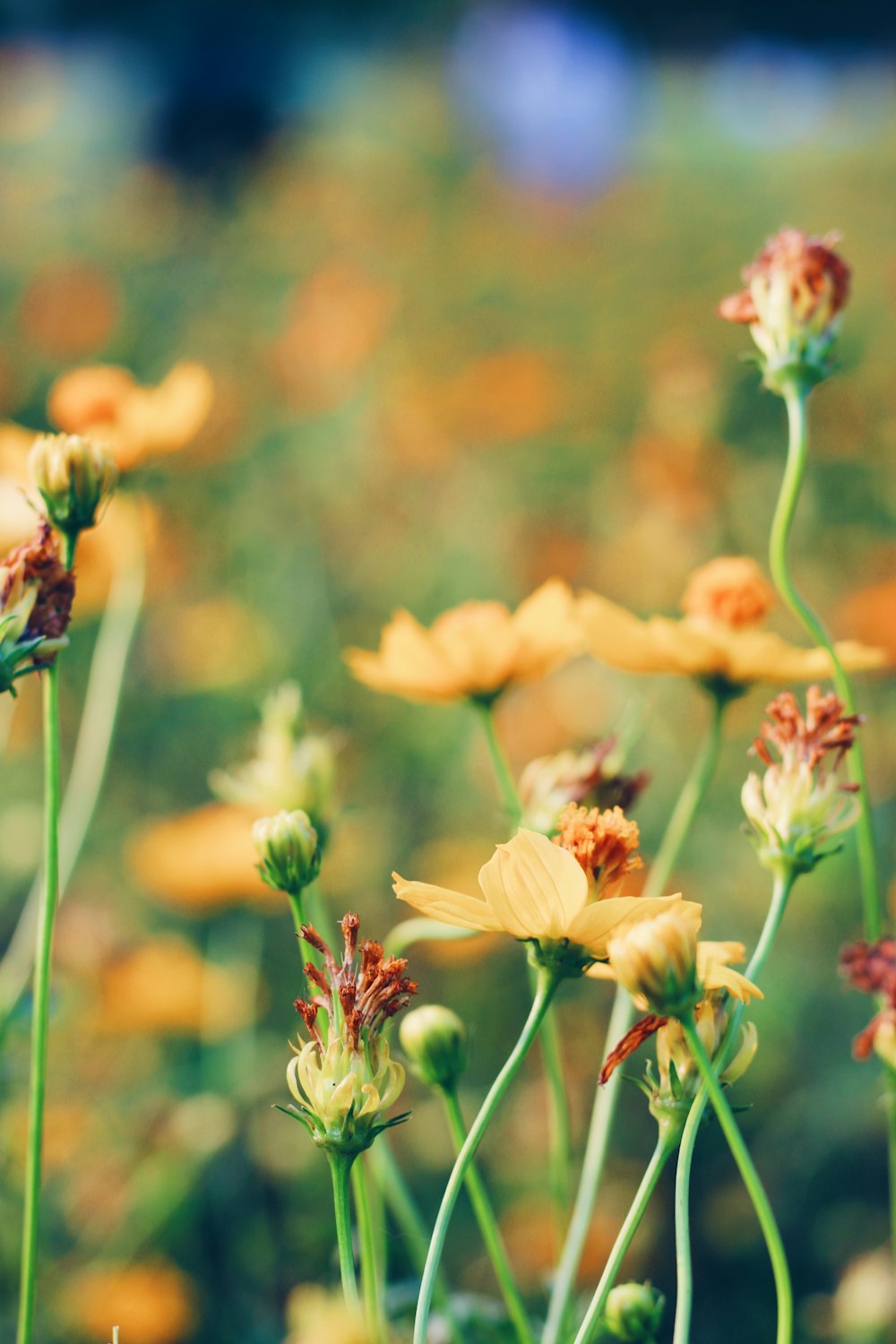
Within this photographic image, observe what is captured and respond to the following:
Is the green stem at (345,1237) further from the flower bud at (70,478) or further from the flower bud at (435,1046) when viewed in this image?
the flower bud at (70,478)

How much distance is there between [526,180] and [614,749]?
133 inches

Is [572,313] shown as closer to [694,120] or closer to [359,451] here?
[359,451]

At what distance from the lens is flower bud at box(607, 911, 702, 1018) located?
33cm

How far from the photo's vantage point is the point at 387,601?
1.78m

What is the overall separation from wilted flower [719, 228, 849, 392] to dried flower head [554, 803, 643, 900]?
0.22 metres

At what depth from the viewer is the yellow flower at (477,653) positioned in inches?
23.9

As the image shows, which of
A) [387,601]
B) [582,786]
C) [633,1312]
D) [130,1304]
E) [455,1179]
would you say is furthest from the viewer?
[387,601]

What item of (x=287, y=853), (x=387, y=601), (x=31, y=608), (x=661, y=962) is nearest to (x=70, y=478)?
(x=31, y=608)

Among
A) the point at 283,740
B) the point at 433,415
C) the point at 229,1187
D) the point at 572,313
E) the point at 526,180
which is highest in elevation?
the point at 526,180

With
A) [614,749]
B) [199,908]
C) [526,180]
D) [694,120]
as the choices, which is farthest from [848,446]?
[694,120]

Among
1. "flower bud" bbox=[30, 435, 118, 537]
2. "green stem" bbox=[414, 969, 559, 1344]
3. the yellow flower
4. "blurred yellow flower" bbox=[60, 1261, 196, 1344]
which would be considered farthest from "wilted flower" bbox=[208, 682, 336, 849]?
"blurred yellow flower" bbox=[60, 1261, 196, 1344]

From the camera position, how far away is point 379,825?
1438mm

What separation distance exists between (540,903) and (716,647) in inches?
9.1

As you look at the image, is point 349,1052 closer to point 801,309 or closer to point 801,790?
point 801,790
